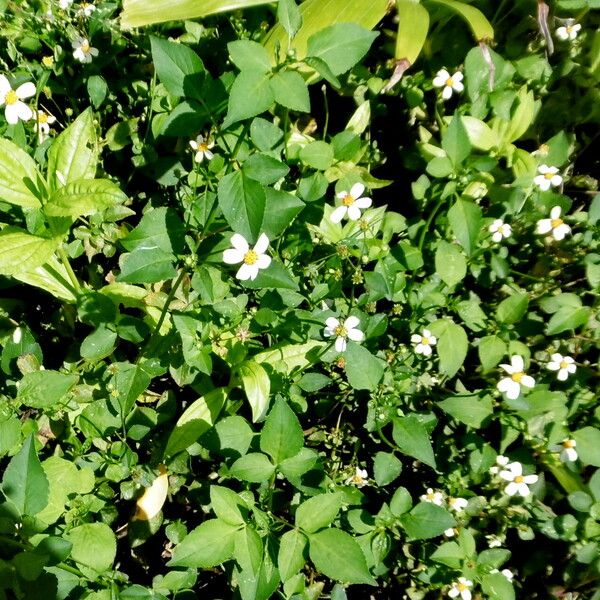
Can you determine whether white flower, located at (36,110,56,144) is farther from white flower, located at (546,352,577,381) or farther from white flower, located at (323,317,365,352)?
white flower, located at (546,352,577,381)

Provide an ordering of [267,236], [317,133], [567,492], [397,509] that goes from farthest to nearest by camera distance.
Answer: [317,133], [567,492], [397,509], [267,236]

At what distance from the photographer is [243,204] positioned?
1.56m

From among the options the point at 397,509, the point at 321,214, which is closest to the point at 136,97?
the point at 321,214

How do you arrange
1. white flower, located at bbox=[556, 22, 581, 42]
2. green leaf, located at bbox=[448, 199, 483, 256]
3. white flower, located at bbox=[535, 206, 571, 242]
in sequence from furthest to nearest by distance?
white flower, located at bbox=[556, 22, 581, 42] → white flower, located at bbox=[535, 206, 571, 242] → green leaf, located at bbox=[448, 199, 483, 256]

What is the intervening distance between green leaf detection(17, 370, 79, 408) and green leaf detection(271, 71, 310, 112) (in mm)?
1051

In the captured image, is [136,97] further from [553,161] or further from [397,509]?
[397,509]

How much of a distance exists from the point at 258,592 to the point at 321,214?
118 cm

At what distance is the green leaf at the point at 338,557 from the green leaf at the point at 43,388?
2.87ft

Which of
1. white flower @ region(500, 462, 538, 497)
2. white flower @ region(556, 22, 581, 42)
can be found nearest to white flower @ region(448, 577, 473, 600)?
white flower @ region(500, 462, 538, 497)

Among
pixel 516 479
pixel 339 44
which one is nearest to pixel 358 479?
pixel 516 479

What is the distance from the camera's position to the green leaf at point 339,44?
159cm

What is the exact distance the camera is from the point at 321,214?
199cm

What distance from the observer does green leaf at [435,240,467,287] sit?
6.73 feet

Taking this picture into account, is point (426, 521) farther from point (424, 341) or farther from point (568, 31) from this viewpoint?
point (568, 31)
